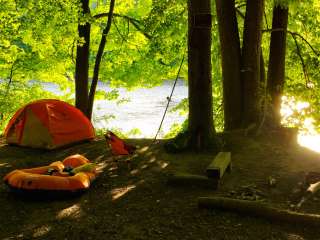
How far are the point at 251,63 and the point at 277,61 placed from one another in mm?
1096

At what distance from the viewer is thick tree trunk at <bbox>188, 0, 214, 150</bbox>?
891 cm

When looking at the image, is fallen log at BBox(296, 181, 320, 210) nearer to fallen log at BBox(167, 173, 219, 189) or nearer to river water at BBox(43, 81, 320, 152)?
fallen log at BBox(167, 173, 219, 189)

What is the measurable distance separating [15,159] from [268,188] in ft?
20.5

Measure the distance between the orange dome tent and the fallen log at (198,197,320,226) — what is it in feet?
19.5

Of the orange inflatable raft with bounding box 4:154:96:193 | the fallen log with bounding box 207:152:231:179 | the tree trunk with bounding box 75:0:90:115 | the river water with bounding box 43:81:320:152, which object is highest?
the tree trunk with bounding box 75:0:90:115

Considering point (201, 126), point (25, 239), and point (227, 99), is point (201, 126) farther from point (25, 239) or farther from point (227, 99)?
point (25, 239)

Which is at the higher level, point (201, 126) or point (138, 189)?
point (201, 126)

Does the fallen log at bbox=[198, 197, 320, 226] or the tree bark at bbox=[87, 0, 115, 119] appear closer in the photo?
the fallen log at bbox=[198, 197, 320, 226]

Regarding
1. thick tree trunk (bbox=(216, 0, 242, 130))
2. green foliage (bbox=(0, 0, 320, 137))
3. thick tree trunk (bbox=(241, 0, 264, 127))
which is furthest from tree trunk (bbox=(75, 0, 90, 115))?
thick tree trunk (bbox=(241, 0, 264, 127))

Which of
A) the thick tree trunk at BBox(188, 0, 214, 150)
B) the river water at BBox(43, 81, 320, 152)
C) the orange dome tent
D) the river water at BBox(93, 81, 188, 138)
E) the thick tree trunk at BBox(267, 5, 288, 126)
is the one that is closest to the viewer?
the thick tree trunk at BBox(188, 0, 214, 150)

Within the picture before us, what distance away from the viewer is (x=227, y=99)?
35.2 feet

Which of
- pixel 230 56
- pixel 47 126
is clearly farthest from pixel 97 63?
pixel 230 56

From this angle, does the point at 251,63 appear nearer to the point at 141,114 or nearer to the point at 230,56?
the point at 230,56

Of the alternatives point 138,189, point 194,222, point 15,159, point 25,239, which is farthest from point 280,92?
point 25,239
